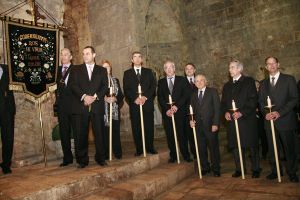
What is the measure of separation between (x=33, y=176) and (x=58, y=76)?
5.35 feet

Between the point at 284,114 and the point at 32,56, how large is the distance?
3.94 metres

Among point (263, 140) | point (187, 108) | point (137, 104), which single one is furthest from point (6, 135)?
point (263, 140)

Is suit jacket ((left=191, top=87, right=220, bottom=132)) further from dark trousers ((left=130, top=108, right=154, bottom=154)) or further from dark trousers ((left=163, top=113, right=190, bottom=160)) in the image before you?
dark trousers ((left=130, top=108, right=154, bottom=154))

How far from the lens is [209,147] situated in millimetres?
4645

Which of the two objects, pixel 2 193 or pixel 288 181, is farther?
pixel 288 181

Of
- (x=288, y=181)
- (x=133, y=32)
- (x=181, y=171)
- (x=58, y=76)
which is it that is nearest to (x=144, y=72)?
(x=58, y=76)

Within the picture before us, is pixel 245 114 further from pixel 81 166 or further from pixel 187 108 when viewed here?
pixel 81 166

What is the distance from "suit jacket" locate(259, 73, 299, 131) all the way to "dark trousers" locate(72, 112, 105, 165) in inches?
96.5

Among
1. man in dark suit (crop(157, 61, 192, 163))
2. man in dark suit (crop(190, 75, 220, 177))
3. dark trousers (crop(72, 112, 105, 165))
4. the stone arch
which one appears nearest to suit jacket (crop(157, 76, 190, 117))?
man in dark suit (crop(157, 61, 192, 163))

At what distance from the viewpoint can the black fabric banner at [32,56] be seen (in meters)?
4.45

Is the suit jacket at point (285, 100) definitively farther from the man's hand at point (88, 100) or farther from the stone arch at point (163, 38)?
the stone arch at point (163, 38)

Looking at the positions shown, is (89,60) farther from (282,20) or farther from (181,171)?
(282,20)

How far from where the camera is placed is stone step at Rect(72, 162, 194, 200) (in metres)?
3.42

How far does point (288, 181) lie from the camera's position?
405 cm
